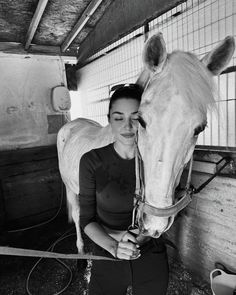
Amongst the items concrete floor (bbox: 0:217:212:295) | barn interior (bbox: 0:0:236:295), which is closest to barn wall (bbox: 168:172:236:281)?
barn interior (bbox: 0:0:236:295)

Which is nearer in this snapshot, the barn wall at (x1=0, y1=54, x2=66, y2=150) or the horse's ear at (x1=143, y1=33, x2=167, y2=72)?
the horse's ear at (x1=143, y1=33, x2=167, y2=72)

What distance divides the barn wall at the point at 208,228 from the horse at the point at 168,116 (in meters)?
1.10

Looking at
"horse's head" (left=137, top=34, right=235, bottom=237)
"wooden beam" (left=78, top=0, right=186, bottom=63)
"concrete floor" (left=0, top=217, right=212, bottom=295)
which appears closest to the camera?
"horse's head" (left=137, top=34, right=235, bottom=237)

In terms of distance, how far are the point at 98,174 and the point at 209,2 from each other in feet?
5.24

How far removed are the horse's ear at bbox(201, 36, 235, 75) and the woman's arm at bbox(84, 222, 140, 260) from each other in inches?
35.2

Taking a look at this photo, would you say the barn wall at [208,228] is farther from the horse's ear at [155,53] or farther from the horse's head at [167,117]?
the horse's ear at [155,53]

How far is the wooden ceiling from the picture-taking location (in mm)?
2574

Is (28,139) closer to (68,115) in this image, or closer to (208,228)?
(68,115)

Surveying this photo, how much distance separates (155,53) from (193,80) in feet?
0.70

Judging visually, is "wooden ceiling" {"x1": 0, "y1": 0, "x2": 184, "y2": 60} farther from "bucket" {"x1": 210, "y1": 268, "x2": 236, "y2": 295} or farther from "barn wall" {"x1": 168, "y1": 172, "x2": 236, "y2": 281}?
"bucket" {"x1": 210, "y1": 268, "x2": 236, "y2": 295}

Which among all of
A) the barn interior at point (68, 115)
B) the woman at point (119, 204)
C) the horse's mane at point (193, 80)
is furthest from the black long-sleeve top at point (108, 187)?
the barn interior at point (68, 115)

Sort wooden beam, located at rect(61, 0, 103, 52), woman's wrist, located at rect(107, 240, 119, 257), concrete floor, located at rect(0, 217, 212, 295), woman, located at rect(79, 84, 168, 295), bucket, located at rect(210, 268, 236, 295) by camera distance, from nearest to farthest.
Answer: woman's wrist, located at rect(107, 240, 119, 257) < woman, located at rect(79, 84, 168, 295) < bucket, located at rect(210, 268, 236, 295) < concrete floor, located at rect(0, 217, 212, 295) < wooden beam, located at rect(61, 0, 103, 52)

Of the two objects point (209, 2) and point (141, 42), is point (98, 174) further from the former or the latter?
point (141, 42)

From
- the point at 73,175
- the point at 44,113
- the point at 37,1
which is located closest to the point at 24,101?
the point at 44,113
